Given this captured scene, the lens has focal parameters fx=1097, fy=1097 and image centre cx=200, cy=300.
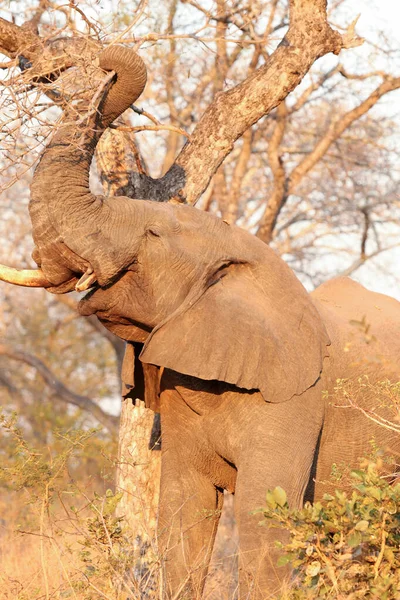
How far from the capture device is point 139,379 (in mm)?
5242

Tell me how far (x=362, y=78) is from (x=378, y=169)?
3123 millimetres

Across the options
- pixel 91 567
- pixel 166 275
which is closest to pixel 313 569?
pixel 91 567

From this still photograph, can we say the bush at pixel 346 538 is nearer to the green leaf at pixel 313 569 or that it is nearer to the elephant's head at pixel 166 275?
the green leaf at pixel 313 569

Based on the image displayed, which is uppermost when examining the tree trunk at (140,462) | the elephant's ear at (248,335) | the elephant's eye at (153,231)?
the elephant's eye at (153,231)

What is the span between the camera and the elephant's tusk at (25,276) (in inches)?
177

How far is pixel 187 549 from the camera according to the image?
5.19 meters

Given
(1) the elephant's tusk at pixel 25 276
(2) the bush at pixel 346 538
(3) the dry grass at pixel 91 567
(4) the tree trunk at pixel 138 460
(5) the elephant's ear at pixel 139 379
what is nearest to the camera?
(2) the bush at pixel 346 538

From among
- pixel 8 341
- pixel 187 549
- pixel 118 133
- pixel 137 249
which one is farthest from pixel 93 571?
pixel 8 341

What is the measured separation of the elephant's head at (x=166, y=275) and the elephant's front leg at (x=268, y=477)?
12 centimetres

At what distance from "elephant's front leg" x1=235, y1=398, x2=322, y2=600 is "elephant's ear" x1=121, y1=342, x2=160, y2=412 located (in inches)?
25.1

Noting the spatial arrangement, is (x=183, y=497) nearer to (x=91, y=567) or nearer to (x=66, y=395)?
(x=91, y=567)

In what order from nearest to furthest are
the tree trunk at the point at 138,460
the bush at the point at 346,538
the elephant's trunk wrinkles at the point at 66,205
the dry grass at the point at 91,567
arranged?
the bush at the point at 346,538, the dry grass at the point at 91,567, the elephant's trunk wrinkles at the point at 66,205, the tree trunk at the point at 138,460

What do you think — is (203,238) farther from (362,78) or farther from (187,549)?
(362,78)

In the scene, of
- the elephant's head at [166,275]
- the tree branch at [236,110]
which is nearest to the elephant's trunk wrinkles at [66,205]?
the elephant's head at [166,275]
